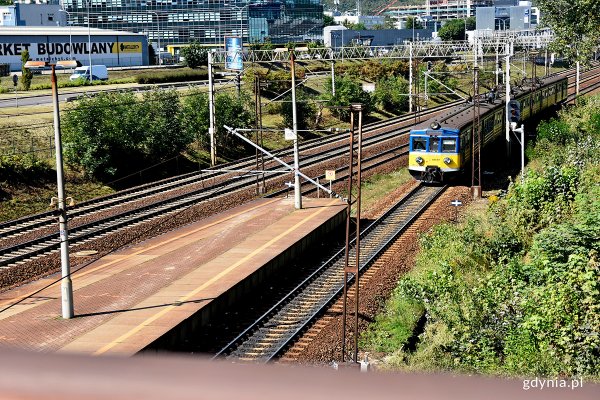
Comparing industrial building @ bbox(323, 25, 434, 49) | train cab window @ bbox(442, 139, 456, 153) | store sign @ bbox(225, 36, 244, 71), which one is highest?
industrial building @ bbox(323, 25, 434, 49)

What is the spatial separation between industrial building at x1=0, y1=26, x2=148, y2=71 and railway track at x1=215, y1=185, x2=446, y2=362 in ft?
122

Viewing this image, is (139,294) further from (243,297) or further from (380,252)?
(380,252)

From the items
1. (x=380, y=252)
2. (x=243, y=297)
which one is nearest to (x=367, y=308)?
(x=243, y=297)

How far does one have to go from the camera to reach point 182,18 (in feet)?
306

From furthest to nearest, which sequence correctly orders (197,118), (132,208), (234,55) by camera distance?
(234,55)
(197,118)
(132,208)

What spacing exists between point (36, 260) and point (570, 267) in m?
12.5

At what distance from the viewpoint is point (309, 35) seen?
337 ft

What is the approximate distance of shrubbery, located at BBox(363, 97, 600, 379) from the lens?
1246 centimetres

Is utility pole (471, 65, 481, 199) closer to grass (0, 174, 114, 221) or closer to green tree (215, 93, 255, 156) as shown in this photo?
green tree (215, 93, 255, 156)

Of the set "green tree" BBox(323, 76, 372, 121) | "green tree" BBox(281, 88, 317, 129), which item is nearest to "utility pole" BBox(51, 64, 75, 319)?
"green tree" BBox(281, 88, 317, 129)

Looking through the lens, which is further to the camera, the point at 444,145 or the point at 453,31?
the point at 453,31

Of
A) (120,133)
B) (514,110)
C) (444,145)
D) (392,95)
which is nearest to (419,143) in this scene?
(444,145)

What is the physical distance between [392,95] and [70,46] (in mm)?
23064

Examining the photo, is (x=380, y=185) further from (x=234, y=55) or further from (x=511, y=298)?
(x=511, y=298)
